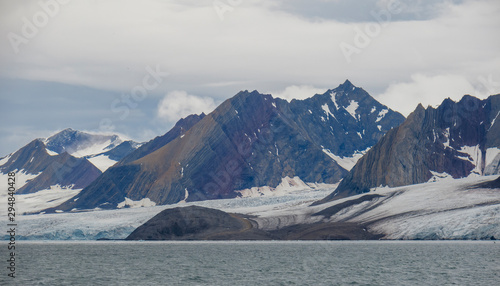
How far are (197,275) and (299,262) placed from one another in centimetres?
2724

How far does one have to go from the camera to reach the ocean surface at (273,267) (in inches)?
3674

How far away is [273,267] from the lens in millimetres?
114250

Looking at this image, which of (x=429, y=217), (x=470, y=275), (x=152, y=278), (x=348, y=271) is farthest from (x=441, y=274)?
(x=429, y=217)

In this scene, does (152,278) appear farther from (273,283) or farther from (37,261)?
(37,261)

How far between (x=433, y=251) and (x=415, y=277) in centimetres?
4829

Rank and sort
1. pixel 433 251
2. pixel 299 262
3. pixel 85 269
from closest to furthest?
pixel 85 269 → pixel 299 262 → pixel 433 251

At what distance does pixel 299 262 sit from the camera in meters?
124

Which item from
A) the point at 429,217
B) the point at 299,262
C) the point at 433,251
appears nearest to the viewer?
the point at 299,262

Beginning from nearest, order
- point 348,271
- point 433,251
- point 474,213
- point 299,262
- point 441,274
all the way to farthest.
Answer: point 441,274
point 348,271
point 299,262
point 433,251
point 474,213

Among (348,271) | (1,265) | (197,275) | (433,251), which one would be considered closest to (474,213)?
(433,251)

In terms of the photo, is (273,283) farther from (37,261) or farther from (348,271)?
(37,261)

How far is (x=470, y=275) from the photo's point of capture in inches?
3733

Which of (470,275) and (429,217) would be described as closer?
(470,275)

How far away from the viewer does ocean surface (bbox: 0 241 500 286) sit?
9331 centimetres
